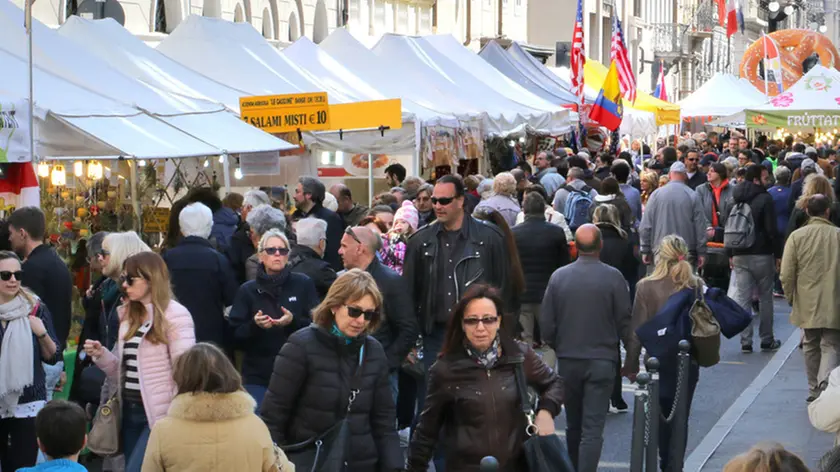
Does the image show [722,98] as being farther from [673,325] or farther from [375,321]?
[375,321]

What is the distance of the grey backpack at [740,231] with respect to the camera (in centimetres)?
A: 1460

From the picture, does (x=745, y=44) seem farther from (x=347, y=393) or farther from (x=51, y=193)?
(x=347, y=393)

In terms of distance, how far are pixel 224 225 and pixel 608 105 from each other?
13.0 m

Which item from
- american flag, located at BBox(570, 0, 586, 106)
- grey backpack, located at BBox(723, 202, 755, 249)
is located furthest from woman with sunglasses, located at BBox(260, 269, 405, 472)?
american flag, located at BBox(570, 0, 586, 106)

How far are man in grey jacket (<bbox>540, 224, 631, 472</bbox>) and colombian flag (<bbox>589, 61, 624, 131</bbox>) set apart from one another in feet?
49.3

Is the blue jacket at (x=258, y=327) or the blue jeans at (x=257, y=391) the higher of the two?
the blue jacket at (x=258, y=327)

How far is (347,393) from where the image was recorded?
602cm

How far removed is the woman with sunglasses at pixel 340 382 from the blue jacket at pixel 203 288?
235 cm

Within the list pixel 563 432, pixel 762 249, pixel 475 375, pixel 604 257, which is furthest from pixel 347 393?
pixel 762 249

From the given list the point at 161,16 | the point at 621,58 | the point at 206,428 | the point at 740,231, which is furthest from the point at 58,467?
the point at 621,58

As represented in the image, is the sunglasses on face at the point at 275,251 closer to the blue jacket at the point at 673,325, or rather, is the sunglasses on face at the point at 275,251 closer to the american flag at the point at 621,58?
the blue jacket at the point at 673,325

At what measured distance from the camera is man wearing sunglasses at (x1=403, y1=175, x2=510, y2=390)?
28.0 ft

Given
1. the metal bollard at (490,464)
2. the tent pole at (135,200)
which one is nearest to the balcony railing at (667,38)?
the tent pole at (135,200)

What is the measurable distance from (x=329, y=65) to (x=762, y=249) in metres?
7.28
